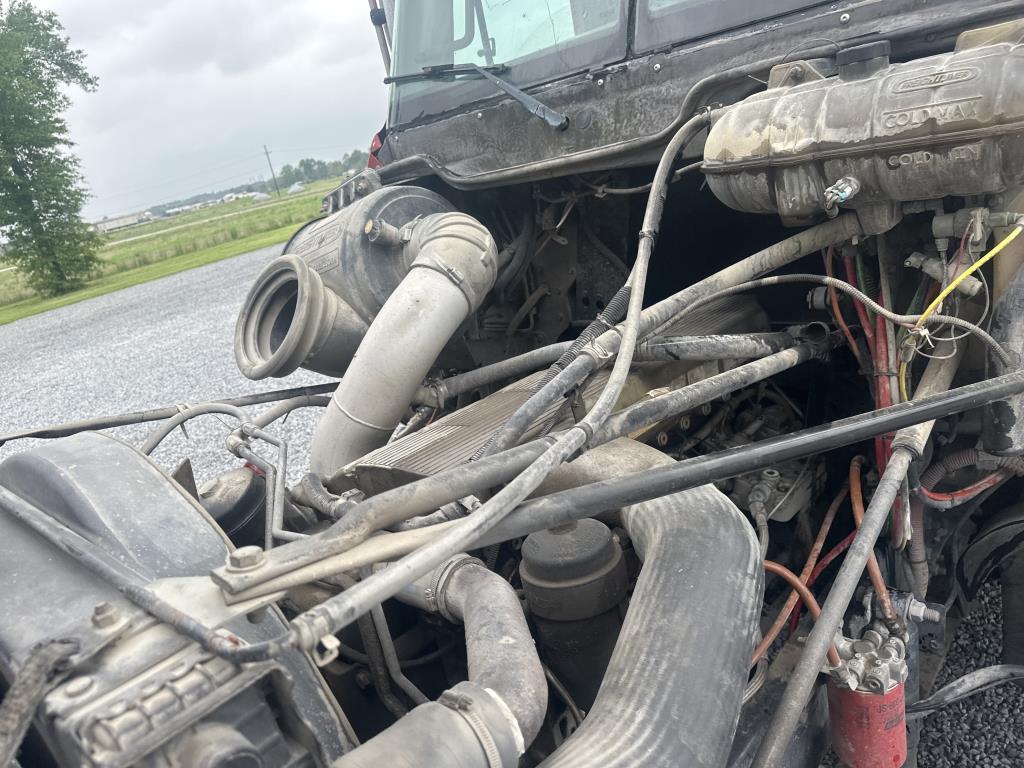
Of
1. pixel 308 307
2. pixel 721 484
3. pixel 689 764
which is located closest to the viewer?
pixel 689 764

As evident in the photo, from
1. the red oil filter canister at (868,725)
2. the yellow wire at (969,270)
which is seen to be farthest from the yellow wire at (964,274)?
the red oil filter canister at (868,725)

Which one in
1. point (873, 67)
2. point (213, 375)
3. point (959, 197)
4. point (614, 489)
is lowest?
point (213, 375)

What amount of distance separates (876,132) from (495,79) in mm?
1317

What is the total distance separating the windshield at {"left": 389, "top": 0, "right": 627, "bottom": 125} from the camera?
7.43 feet

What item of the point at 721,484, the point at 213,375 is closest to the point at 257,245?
the point at 213,375

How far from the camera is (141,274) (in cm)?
1697

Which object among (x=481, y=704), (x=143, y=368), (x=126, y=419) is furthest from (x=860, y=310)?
(x=143, y=368)

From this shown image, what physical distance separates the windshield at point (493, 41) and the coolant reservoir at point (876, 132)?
29.6 inches

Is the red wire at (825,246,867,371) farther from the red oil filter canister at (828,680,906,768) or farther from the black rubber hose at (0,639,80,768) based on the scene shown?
the black rubber hose at (0,639,80,768)

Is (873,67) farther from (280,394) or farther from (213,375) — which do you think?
(213,375)

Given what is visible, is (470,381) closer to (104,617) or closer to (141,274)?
(104,617)

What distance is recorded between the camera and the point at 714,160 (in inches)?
64.3

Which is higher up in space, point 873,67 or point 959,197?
point 873,67

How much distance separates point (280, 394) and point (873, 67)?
1977 millimetres
